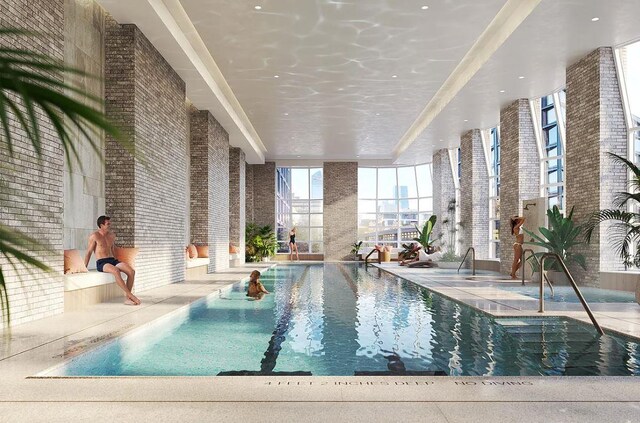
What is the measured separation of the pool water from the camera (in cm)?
867

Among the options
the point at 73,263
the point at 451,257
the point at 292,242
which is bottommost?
the point at 451,257

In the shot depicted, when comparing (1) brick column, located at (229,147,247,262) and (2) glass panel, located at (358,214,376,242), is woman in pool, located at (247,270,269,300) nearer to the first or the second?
(1) brick column, located at (229,147,247,262)

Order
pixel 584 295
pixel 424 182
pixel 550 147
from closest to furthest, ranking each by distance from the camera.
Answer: pixel 584 295
pixel 550 147
pixel 424 182

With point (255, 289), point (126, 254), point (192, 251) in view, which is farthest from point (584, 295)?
point (192, 251)

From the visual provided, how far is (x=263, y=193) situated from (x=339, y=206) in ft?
12.0

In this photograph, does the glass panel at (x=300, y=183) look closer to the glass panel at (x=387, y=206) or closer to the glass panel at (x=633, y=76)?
the glass panel at (x=387, y=206)

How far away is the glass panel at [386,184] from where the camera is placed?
28766 mm

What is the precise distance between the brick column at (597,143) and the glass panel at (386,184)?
17.4 meters

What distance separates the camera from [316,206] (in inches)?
1121

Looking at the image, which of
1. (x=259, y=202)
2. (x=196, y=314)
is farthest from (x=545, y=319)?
(x=259, y=202)

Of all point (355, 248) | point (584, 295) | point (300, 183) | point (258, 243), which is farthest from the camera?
point (300, 183)

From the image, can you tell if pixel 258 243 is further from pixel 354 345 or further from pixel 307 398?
pixel 307 398

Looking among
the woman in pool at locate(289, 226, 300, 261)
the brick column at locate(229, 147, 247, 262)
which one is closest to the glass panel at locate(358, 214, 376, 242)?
the woman in pool at locate(289, 226, 300, 261)

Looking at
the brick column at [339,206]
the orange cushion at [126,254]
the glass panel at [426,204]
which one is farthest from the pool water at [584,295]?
the glass panel at [426,204]
